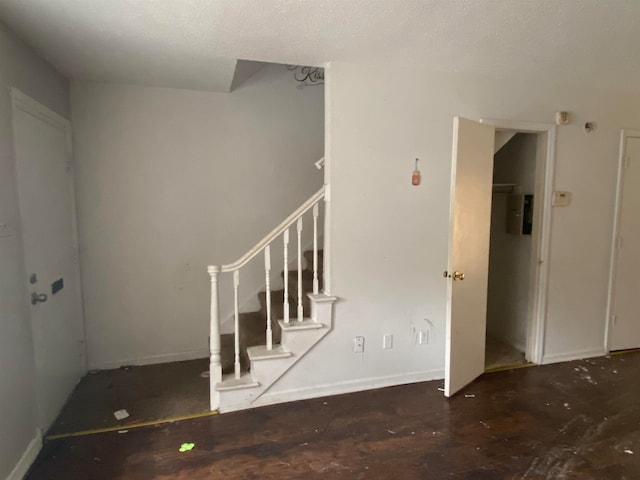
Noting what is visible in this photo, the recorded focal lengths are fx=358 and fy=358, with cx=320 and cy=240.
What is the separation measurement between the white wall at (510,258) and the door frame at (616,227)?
0.74 metres

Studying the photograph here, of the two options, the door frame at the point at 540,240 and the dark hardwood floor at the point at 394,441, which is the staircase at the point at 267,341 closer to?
the dark hardwood floor at the point at 394,441

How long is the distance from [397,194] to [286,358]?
144 centimetres

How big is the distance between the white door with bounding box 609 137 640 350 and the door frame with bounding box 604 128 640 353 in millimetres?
25

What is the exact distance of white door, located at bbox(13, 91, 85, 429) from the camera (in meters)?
2.12

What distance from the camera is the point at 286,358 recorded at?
2527 millimetres

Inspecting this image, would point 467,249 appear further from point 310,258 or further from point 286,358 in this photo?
point 286,358

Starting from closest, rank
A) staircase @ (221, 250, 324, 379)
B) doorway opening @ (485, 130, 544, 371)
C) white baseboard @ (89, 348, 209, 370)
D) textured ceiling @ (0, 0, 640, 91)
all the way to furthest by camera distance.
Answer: textured ceiling @ (0, 0, 640, 91)
staircase @ (221, 250, 324, 379)
white baseboard @ (89, 348, 209, 370)
doorway opening @ (485, 130, 544, 371)

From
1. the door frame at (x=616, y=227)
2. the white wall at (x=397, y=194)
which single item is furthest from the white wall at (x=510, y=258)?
the door frame at (x=616, y=227)

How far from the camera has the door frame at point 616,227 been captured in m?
3.18

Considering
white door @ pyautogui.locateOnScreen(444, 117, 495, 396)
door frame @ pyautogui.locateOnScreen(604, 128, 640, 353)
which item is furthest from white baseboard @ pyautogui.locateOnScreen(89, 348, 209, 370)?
door frame @ pyautogui.locateOnScreen(604, 128, 640, 353)

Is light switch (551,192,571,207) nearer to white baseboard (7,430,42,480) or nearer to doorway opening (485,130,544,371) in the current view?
doorway opening (485,130,544,371)

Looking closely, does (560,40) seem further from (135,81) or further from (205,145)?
(135,81)

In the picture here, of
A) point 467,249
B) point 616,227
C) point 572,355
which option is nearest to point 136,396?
point 467,249

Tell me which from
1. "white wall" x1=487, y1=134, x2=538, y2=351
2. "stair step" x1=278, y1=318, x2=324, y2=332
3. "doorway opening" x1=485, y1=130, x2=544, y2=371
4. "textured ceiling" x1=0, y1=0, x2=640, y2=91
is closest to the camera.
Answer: "textured ceiling" x1=0, y1=0, x2=640, y2=91
